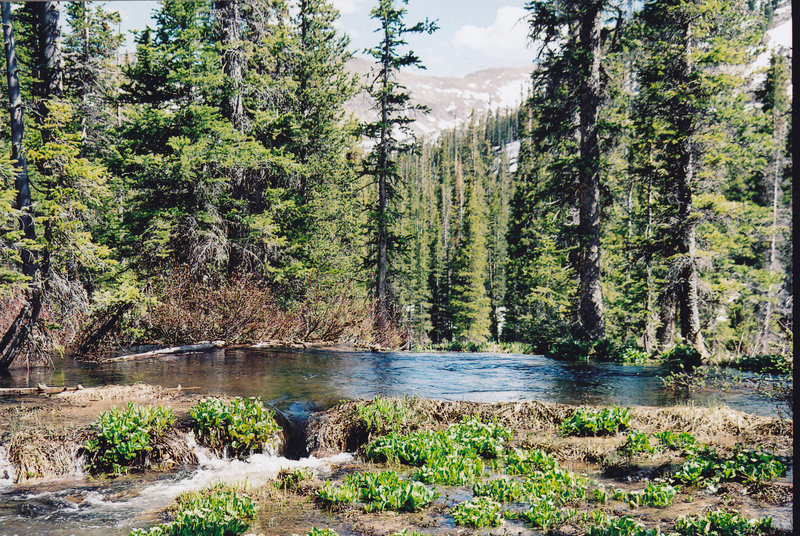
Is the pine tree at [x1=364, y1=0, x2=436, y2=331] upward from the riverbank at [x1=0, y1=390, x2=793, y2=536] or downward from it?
upward

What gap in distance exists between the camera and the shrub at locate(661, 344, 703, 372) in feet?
48.6

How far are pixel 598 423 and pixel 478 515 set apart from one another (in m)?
4.05

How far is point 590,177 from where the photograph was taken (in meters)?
18.7

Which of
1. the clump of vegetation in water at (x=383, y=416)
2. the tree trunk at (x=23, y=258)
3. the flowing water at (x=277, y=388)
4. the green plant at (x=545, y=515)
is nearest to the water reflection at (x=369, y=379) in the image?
the flowing water at (x=277, y=388)

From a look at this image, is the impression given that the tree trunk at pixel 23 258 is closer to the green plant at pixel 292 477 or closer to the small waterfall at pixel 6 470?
the small waterfall at pixel 6 470

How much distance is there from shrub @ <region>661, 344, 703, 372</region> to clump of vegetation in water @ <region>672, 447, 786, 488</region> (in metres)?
A: 8.30

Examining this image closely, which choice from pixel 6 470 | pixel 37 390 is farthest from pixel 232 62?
pixel 6 470

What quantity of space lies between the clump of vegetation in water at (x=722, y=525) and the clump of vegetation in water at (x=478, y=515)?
1.78 metres

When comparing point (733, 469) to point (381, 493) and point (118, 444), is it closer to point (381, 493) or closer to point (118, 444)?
point (381, 493)

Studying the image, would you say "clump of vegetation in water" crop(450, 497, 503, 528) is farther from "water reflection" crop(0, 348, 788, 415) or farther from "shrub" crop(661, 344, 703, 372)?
"shrub" crop(661, 344, 703, 372)

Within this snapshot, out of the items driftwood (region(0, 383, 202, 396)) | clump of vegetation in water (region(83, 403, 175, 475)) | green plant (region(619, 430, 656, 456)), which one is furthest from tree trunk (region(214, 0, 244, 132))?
green plant (region(619, 430, 656, 456))

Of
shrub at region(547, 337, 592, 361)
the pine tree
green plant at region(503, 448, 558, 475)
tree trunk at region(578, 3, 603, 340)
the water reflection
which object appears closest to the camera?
green plant at region(503, 448, 558, 475)

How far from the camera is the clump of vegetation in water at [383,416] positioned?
906 cm

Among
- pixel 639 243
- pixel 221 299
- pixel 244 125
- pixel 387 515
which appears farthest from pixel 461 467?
pixel 244 125
